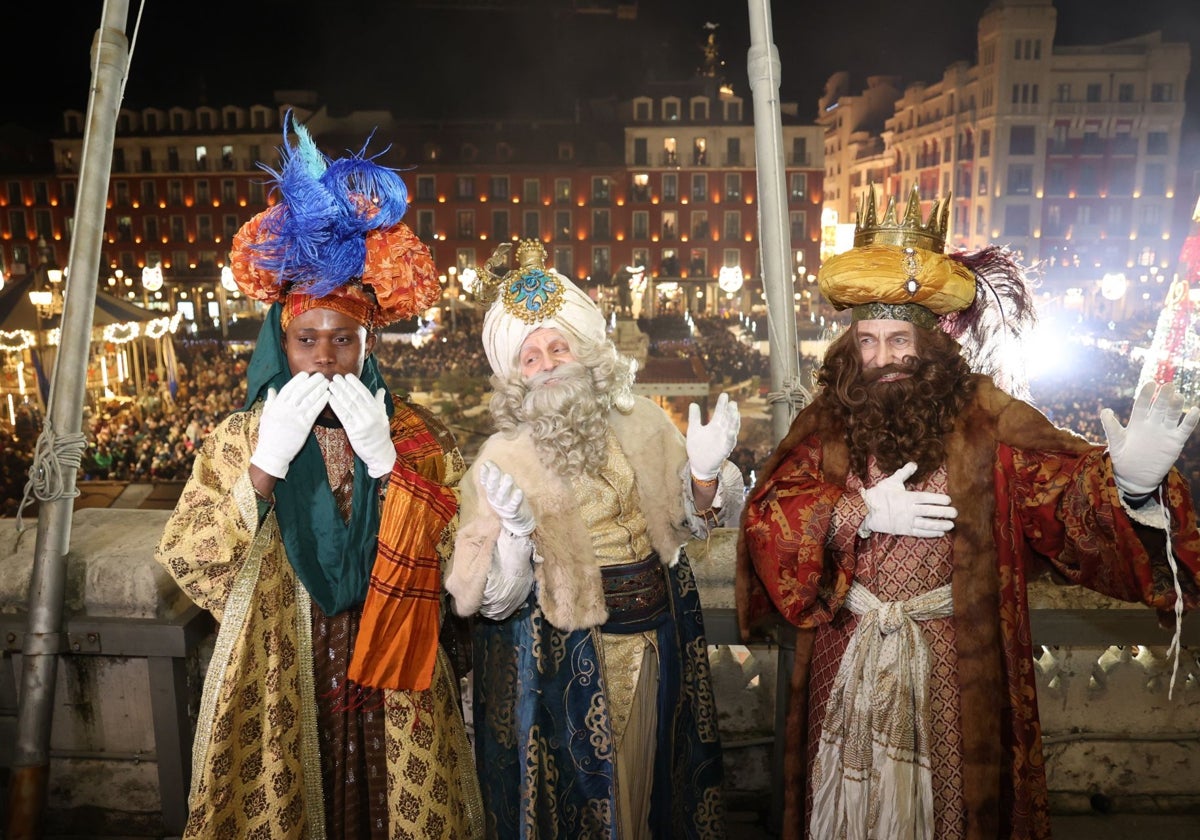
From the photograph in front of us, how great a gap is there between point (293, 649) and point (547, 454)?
2.99 ft

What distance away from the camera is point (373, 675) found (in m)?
2.21

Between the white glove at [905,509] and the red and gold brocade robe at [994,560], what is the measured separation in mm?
75

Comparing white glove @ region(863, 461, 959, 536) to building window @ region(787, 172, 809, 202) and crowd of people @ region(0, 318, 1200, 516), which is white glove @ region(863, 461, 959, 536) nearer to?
crowd of people @ region(0, 318, 1200, 516)

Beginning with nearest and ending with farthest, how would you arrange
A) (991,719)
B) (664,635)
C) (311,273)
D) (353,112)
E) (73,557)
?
(991,719)
(311,273)
(664,635)
(73,557)
(353,112)

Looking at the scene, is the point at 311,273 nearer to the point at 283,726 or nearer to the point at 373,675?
the point at 373,675

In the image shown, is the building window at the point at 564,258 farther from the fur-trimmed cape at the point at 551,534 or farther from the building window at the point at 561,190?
the fur-trimmed cape at the point at 551,534

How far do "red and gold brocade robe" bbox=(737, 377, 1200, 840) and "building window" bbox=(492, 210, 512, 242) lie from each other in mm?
30560

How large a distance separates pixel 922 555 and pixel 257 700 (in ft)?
6.07

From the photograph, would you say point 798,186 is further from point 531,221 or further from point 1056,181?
point 531,221

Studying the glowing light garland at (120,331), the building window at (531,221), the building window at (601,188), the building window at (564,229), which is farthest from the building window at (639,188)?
the glowing light garland at (120,331)

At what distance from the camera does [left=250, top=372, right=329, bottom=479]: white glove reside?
2199 mm

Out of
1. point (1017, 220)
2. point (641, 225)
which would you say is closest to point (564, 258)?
point (641, 225)

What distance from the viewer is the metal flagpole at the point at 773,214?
299 centimetres

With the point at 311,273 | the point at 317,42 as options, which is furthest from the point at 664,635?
the point at 317,42
